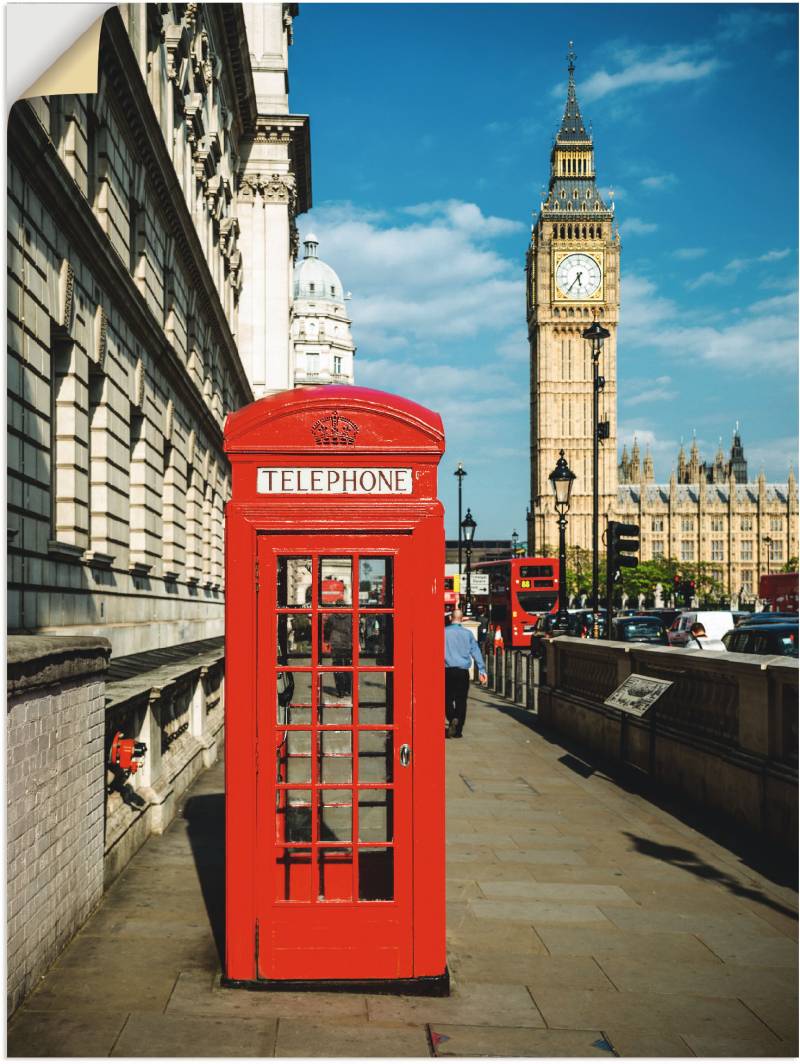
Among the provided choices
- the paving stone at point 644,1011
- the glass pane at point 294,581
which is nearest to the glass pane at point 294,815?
the glass pane at point 294,581

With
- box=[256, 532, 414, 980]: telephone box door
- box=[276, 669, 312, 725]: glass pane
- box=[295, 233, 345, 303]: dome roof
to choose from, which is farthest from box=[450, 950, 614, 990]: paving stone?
box=[295, 233, 345, 303]: dome roof

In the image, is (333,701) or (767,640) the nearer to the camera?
(333,701)

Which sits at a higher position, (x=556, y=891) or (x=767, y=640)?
(x=767, y=640)

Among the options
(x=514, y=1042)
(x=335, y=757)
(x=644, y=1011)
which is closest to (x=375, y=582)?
(x=335, y=757)

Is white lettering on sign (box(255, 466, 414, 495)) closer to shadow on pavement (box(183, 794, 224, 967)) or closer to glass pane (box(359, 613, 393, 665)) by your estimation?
glass pane (box(359, 613, 393, 665))

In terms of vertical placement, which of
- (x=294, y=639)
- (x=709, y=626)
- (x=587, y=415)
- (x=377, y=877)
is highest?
(x=587, y=415)

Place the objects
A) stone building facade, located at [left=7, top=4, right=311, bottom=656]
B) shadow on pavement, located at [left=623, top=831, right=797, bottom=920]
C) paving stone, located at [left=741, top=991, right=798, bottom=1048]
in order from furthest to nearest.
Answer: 1. stone building facade, located at [left=7, top=4, right=311, bottom=656]
2. shadow on pavement, located at [left=623, top=831, right=797, bottom=920]
3. paving stone, located at [left=741, top=991, right=798, bottom=1048]

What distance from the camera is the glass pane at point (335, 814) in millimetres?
5277

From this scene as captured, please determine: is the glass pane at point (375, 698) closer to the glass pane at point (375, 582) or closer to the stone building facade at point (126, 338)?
the glass pane at point (375, 582)

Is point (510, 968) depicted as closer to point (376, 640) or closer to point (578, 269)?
point (376, 640)

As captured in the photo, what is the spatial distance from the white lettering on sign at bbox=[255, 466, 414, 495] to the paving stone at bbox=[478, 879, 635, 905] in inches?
122

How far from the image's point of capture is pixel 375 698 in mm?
5316

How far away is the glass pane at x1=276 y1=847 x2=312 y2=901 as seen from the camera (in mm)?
5293

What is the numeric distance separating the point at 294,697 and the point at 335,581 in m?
0.59
